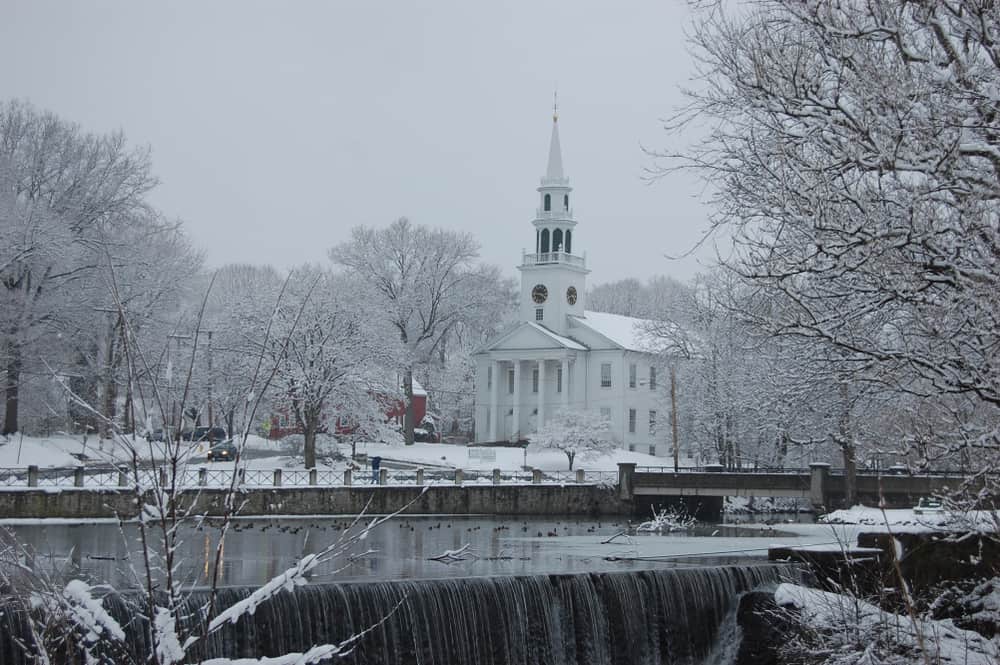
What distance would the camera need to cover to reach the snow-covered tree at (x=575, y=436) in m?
58.2

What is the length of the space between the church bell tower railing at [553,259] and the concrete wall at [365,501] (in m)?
29.7

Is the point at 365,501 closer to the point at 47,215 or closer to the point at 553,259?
the point at 47,215

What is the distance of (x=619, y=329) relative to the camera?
75062 mm

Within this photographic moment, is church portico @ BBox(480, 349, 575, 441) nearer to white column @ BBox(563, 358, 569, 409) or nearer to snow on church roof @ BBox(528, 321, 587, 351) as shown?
white column @ BBox(563, 358, 569, 409)

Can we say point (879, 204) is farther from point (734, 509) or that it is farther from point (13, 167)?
point (13, 167)

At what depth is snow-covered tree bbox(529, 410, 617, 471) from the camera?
191ft

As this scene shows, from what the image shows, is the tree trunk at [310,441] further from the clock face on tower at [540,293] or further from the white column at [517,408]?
the clock face on tower at [540,293]

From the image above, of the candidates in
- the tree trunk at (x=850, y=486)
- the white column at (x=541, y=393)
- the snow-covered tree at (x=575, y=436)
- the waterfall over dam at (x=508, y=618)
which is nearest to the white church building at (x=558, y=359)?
the white column at (x=541, y=393)

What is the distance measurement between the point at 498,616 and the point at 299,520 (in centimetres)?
1953

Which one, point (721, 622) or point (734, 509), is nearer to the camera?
point (721, 622)

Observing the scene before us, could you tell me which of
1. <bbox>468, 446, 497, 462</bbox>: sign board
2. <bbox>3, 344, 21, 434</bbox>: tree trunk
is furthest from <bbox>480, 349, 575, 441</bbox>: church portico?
<bbox>3, 344, 21, 434</bbox>: tree trunk

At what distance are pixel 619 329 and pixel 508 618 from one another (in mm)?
56535

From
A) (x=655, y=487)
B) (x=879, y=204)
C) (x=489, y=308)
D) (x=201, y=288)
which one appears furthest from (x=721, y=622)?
(x=489, y=308)

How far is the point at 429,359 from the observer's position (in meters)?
77.8
